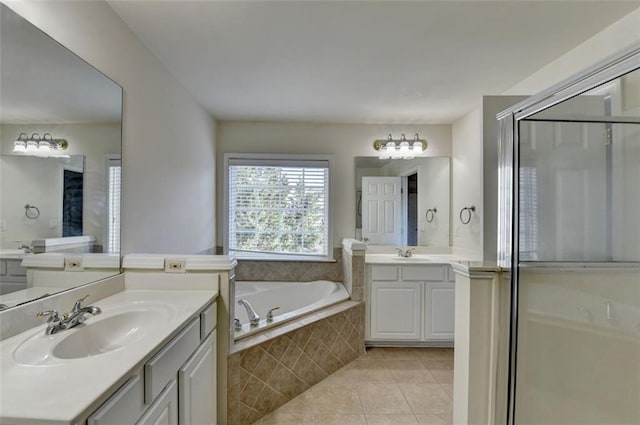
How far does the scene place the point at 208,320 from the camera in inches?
65.4

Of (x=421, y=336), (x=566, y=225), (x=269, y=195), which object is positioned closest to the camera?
(x=566, y=225)

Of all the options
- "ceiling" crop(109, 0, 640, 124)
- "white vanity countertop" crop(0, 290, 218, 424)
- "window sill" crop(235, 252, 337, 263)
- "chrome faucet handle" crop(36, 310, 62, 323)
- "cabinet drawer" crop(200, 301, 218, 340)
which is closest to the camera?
"white vanity countertop" crop(0, 290, 218, 424)

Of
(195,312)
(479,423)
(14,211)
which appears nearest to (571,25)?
(479,423)

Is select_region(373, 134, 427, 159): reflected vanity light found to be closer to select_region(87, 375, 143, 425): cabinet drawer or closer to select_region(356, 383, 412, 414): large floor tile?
select_region(356, 383, 412, 414): large floor tile

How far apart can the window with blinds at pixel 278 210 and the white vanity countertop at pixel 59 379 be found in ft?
8.34

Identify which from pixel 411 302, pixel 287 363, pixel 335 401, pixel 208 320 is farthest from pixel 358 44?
pixel 335 401

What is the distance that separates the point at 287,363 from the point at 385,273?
1.38 metres

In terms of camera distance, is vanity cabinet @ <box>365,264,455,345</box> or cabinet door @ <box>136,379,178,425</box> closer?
cabinet door @ <box>136,379,178,425</box>

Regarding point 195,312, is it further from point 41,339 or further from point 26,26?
point 26,26

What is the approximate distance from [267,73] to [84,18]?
1219mm

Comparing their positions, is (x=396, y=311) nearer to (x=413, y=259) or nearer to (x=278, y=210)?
(x=413, y=259)

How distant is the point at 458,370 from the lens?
5.50ft

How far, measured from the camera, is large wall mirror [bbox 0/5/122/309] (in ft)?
3.59

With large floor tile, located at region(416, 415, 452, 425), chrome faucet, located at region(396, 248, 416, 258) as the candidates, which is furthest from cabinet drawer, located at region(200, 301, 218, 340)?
chrome faucet, located at region(396, 248, 416, 258)
